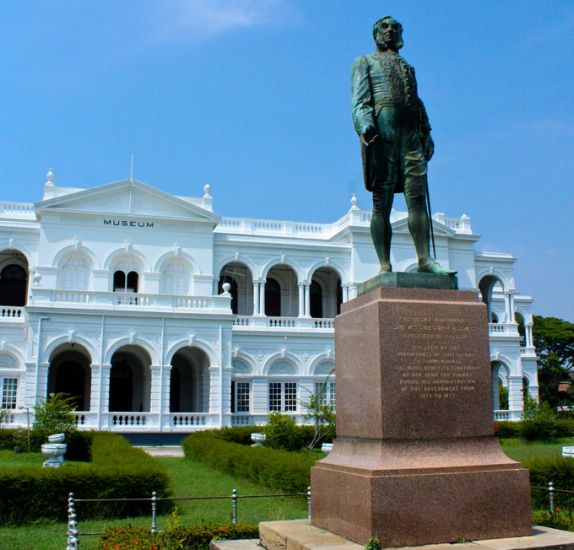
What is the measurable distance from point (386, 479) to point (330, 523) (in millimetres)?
942

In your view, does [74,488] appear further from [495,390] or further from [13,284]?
[495,390]

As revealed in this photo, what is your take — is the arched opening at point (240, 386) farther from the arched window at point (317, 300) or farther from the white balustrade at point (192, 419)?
the arched window at point (317, 300)

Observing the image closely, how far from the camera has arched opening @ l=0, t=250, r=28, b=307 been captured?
33906mm

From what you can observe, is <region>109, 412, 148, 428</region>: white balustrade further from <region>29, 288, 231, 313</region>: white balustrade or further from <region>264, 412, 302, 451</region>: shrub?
<region>264, 412, 302, 451</region>: shrub

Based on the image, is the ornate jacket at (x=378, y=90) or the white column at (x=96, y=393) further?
the white column at (x=96, y=393)

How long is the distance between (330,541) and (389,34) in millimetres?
5262

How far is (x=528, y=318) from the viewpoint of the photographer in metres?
44.2

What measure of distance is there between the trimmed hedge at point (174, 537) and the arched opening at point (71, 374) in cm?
2423

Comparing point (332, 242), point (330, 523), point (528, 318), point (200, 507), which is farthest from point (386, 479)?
point (528, 318)

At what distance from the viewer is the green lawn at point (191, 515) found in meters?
10.2

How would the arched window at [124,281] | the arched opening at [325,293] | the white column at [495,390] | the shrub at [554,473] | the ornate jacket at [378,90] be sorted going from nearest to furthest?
1. the ornate jacket at [378,90]
2. the shrub at [554,473]
3. the arched window at [124,281]
4. the arched opening at [325,293]
5. the white column at [495,390]

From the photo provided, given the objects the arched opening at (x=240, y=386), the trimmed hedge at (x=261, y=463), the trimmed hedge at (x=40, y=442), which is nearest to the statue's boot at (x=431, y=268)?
the trimmed hedge at (x=261, y=463)

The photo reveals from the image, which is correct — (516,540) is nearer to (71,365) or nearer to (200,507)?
(200,507)

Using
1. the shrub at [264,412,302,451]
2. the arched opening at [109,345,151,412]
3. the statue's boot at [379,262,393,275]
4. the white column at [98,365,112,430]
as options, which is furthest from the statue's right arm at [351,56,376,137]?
the arched opening at [109,345,151,412]
